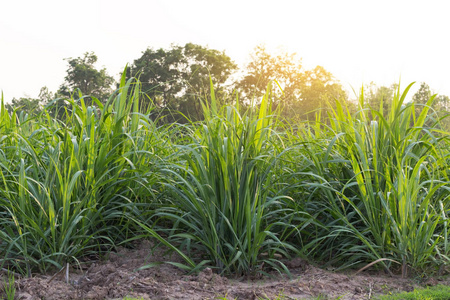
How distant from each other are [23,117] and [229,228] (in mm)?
3010

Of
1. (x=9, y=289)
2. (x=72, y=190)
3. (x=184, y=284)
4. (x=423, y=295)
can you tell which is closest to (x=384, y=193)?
(x=423, y=295)

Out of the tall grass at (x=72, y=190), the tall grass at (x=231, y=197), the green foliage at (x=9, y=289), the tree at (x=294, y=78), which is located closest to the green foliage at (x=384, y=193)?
the tall grass at (x=231, y=197)

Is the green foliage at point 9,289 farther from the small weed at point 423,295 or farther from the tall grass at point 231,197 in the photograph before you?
the small weed at point 423,295

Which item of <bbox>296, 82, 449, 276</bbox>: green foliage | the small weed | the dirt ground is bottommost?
the small weed

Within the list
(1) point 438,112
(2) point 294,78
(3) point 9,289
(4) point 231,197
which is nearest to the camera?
(3) point 9,289

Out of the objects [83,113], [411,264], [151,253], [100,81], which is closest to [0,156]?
[83,113]

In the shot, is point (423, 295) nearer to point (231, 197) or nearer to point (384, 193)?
point (384, 193)

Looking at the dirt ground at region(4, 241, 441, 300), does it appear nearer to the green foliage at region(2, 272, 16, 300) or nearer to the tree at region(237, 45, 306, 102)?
the green foliage at region(2, 272, 16, 300)

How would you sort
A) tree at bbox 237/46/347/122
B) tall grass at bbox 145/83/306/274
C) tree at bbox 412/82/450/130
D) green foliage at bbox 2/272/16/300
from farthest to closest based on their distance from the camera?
tree at bbox 237/46/347/122 → tree at bbox 412/82/450/130 → tall grass at bbox 145/83/306/274 → green foliage at bbox 2/272/16/300

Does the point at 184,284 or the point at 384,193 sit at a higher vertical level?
the point at 384,193

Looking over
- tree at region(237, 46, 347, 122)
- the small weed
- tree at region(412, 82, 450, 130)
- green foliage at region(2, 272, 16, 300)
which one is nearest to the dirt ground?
green foliage at region(2, 272, 16, 300)

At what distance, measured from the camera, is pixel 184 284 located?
110 inches

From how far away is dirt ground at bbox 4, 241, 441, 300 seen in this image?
104 inches

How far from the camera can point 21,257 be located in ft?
10.8
